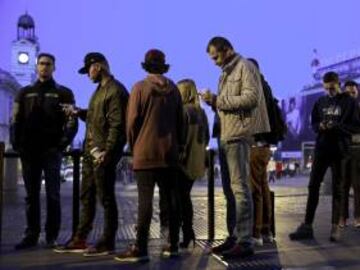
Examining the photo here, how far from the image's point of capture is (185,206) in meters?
8.05

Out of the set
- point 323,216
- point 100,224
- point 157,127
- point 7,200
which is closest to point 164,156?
point 157,127

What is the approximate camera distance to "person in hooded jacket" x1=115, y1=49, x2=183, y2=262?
270 inches

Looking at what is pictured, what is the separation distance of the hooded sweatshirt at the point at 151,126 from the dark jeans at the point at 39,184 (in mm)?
1443

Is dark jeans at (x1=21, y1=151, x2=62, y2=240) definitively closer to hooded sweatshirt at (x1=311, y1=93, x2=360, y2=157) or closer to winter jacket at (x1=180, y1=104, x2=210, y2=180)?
winter jacket at (x1=180, y1=104, x2=210, y2=180)

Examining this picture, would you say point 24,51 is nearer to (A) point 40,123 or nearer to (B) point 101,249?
(A) point 40,123

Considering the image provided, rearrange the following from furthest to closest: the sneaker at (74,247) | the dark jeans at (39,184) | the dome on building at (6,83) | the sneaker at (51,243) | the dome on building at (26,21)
Answer: the dome on building at (26,21)
the dome on building at (6,83)
the dark jeans at (39,184)
the sneaker at (51,243)
the sneaker at (74,247)

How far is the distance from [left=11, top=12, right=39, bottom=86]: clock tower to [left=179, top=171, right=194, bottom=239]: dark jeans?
14988cm

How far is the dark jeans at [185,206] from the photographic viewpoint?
25.9 ft

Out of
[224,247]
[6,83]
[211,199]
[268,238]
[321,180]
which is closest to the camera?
[224,247]

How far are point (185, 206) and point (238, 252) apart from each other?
132 centimetres

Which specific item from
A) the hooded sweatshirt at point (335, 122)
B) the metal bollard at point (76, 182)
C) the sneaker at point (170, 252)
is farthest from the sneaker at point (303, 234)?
the metal bollard at point (76, 182)

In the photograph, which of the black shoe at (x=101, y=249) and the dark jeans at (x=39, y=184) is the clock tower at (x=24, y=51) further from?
the black shoe at (x=101, y=249)

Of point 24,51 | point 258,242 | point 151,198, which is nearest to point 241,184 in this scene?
point 151,198

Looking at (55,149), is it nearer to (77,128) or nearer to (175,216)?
(77,128)
